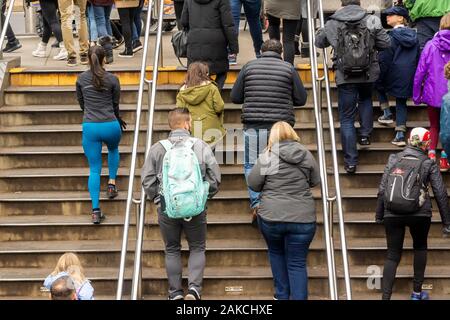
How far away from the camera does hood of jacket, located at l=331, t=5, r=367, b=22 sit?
11453mm

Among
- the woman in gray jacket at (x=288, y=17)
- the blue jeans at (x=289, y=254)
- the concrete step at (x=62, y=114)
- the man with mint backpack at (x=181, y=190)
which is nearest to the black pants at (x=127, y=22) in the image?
the concrete step at (x=62, y=114)

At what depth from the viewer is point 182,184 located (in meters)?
9.61

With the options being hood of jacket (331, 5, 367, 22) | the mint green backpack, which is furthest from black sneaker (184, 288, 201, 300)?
hood of jacket (331, 5, 367, 22)

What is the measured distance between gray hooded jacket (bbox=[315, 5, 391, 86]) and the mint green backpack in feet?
8.10

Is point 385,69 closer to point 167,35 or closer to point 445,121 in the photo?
point 445,121

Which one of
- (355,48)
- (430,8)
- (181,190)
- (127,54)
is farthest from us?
(127,54)

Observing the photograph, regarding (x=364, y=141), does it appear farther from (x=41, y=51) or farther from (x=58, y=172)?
(x=41, y=51)

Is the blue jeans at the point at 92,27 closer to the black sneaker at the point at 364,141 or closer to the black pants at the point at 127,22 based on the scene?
the black pants at the point at 127,22

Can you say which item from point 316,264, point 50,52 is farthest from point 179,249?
Answer: point 50,52

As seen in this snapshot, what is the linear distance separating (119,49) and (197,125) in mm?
4698

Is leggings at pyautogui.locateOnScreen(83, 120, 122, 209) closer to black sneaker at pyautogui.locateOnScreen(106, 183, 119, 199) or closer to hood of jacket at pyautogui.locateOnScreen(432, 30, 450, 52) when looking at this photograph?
black sneaker at pyautogui.locateOnScreen(106, 183, 119, 199)

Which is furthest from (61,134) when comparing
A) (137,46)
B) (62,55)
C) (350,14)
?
(350,14)

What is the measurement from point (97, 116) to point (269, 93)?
1.71 meters
